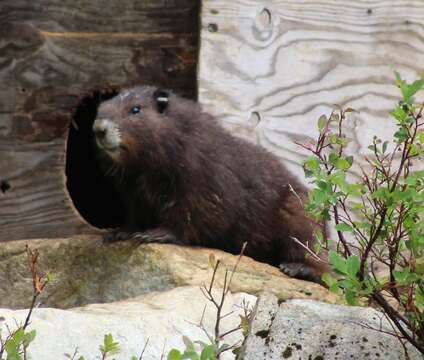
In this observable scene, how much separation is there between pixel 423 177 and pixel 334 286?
478 mm

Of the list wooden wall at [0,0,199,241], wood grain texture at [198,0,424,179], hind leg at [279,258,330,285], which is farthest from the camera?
wooden wall at [0,0,199,241]

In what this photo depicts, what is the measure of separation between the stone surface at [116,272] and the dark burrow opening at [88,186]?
2094mm

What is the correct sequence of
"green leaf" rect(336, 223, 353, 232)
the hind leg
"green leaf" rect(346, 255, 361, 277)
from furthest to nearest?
the hind leg
"green leaf" rect(336, 223, 353, 232)
"green leaf" rect(346, 255, 361, 277)

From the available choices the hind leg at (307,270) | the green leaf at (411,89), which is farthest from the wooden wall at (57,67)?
the green leaf at (411,89)

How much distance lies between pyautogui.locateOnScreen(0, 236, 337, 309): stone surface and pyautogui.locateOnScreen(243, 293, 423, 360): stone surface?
101 centimetres

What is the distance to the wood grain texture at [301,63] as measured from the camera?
20.6 ft

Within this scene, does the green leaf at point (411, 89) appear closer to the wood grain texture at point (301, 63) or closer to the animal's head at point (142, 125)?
the animal's head at point (142, 125)

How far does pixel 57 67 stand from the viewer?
6469 mm

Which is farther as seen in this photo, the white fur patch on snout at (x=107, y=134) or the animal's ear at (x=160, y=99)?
the animal's ear at (x=160, y=99)

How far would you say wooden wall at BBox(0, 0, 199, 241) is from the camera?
21.1 feet

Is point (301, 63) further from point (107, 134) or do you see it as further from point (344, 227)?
point (344, 227)

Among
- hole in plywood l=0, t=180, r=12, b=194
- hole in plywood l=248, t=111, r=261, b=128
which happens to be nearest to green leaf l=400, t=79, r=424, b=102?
hole in plywood l=248, t=111, r=261, b=128

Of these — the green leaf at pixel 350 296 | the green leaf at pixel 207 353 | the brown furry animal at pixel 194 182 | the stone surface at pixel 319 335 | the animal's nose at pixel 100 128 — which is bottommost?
the brown furry animal at pixel 194 182

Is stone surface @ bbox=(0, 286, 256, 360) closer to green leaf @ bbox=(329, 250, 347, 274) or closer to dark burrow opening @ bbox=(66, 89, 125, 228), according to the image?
green leaf @ bbox=(329, 250, 347, 274)
